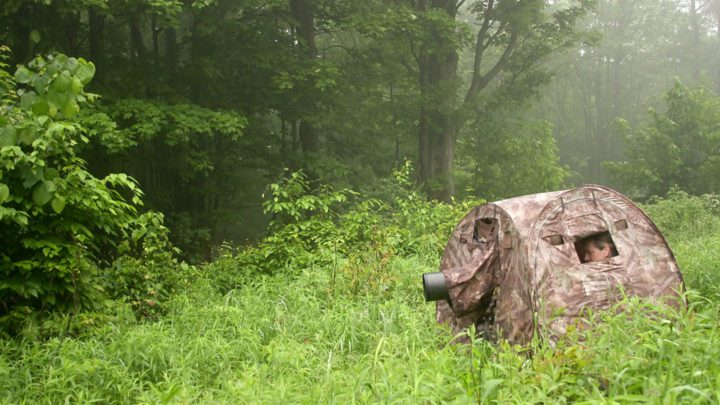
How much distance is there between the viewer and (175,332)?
520 cm

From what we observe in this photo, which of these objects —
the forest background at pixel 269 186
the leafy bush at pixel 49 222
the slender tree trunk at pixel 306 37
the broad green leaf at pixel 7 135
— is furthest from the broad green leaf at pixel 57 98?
the slender tree trunk at pixel 306 37

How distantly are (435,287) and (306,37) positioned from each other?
10805 millimetres

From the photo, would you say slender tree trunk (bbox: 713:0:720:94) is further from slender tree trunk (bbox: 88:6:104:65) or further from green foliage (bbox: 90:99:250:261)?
slender tree trunk (bbox: 88:6:104:65)

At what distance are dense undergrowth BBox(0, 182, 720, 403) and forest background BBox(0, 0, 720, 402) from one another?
3cm

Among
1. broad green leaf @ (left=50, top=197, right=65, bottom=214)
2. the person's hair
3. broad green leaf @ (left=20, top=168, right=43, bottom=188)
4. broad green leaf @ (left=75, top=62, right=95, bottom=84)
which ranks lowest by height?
the person's hair

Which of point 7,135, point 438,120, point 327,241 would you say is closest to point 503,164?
point 438,120

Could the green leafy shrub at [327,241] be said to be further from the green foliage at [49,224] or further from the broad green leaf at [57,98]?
the broad green leaf at [57,98]

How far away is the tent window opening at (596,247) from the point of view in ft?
14.0

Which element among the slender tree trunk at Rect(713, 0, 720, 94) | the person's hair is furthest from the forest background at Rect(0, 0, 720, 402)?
the slender tree trunk at Rect(713, 0, 720, 94)

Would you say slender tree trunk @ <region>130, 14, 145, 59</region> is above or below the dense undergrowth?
above

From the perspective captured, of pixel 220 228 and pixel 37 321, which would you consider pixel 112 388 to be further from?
pixel 220 228

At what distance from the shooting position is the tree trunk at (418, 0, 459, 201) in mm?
15836

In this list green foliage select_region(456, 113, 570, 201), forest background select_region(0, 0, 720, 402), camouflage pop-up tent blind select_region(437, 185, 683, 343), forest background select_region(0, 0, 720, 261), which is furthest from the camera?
green foliage select_region(456, 113, 570, 201)

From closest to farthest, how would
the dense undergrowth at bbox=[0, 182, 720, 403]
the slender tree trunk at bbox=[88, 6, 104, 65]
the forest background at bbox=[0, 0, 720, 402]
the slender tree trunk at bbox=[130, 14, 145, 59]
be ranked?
the dense undergrowth at bbox=[0, 182, 720, 403] → the forest background at bbox=[0, 0, 720, 402] → the slender tree trunk at bbox=[88, 6, 104, 65] → the slender tree trunk at bbox=[130, 14, 145, 59]
